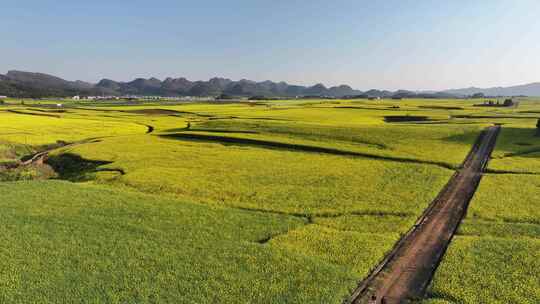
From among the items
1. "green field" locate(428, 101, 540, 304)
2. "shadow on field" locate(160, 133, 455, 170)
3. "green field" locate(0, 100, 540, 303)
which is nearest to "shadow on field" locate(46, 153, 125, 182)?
"green field" locate(0, 100, 540, 303)

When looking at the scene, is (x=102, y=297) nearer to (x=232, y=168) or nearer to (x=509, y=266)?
(x=509, y=266)

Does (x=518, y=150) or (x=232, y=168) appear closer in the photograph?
(x=232, y=168)

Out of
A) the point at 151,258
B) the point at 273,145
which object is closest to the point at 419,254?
the point at 151,258

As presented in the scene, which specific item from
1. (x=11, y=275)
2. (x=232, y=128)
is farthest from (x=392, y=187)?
(x=232, y=128)

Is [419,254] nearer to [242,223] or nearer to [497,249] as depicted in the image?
[497,249]

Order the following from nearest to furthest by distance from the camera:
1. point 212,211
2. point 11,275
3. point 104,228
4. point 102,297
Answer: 1. point 102,297
2. point 11,275
3. point 104,228
4. point 212,211

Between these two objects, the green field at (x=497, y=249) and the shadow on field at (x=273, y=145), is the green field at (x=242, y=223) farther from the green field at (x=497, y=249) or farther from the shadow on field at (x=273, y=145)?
the shadow on field at (x=273, y=145)

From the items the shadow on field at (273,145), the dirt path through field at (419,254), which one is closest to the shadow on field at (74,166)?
the shadow on field at (273,145)
